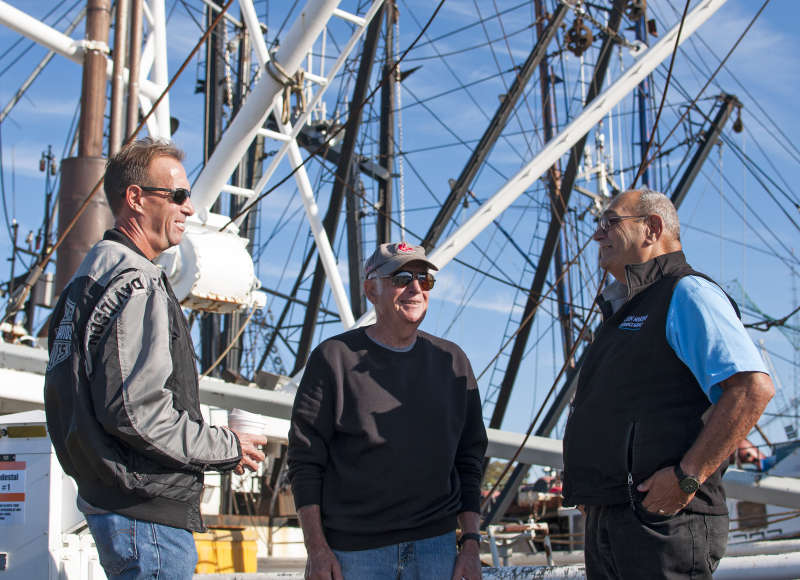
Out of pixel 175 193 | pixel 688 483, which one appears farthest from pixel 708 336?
pixel 175 193

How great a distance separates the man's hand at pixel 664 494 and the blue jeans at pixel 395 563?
0.67 m

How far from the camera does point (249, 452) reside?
8.22ft

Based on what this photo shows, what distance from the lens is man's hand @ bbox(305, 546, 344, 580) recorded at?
279 cm

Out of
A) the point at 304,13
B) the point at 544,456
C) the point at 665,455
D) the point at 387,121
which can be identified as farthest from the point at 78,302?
the point at 387,121

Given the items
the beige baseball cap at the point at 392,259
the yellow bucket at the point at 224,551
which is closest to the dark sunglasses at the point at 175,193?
the beige baseball cap at the point at 392,259

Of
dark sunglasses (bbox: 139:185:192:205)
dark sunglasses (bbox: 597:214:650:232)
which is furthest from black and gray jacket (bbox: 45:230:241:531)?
dark sunglasses (bbox: 597:214:650:232)

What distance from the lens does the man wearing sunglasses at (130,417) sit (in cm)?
223

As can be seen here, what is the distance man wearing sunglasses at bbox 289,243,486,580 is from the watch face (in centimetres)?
76

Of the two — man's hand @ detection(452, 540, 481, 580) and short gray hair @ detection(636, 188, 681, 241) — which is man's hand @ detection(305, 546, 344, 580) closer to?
man's hand @ detection(452, 540, 481, 580)

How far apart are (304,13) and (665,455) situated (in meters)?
4.84

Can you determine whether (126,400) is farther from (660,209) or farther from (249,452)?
(660,209)

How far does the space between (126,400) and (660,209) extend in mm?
1693

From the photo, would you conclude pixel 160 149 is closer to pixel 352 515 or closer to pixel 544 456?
pixel 352 515

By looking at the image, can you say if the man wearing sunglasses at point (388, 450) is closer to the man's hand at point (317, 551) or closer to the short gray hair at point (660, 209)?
the man's hand at point (317, 551)
